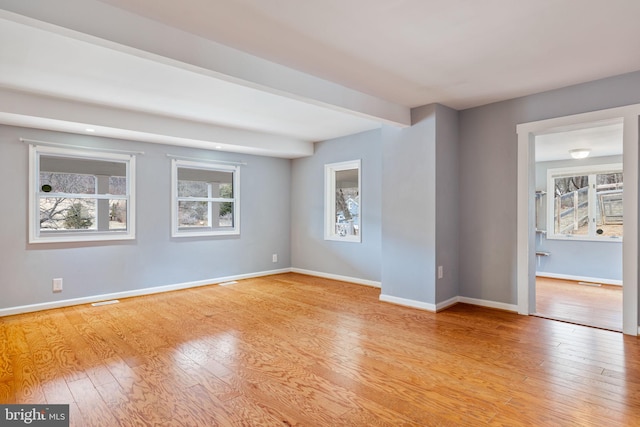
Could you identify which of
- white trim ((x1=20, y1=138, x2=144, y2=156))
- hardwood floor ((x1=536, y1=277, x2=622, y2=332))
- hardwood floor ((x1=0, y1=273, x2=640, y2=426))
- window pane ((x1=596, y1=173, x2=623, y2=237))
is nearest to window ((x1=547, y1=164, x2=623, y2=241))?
window pane ((x1=596, y1=173, x2=623, y2=237))

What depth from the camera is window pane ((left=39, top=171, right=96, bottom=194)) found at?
4301 mm

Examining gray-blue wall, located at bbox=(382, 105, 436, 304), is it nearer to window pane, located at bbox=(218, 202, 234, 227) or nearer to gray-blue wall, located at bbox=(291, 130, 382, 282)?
gray-blue wall, located at bbox=(291, 130, 382, 282)

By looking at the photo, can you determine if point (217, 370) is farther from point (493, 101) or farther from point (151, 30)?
point (493, 101)

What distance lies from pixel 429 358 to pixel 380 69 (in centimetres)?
241

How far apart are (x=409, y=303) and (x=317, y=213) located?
103 inches

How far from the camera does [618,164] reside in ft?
20.0

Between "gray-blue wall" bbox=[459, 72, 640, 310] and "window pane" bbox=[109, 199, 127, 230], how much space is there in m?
4.51

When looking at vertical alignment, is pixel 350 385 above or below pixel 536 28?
below

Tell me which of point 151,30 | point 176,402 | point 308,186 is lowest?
point 176,402

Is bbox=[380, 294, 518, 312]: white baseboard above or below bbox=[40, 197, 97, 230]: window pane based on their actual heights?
below

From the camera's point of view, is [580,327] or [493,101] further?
[493,101]

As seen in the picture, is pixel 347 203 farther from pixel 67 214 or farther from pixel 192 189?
pixel 67 214

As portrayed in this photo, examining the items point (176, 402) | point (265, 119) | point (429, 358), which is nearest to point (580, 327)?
point (429, 358)

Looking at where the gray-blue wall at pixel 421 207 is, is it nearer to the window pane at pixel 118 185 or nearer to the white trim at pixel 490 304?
the white trim at pixel 490 304
